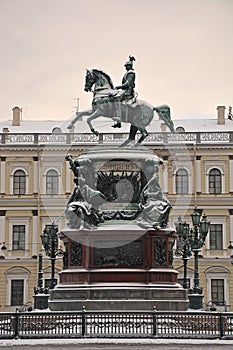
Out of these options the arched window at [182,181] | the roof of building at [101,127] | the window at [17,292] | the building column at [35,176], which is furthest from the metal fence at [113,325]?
the roof of building at [101,127]

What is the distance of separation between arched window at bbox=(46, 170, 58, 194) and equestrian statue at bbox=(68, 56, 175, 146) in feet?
113

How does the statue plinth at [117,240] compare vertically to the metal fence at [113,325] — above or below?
above

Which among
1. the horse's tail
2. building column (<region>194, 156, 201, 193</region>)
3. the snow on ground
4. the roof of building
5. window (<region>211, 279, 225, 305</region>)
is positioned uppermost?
the roof of building

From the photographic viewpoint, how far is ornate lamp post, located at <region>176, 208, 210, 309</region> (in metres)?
30.6

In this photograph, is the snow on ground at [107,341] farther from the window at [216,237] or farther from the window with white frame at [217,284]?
the window at [216,237]

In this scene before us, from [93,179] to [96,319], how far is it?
7.27 metres

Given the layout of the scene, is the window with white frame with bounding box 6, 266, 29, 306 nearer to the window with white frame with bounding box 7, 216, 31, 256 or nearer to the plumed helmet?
the window with white frame with bounding box 7, 216, 31, 256

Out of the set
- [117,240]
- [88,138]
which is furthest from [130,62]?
[88,138]

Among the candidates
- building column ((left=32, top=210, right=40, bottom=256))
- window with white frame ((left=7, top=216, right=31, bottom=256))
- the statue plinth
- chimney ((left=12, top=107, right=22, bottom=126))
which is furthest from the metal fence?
chimney ((left=12, top=107, right=22, bottom=126))

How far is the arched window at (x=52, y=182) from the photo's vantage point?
65375 millimetres

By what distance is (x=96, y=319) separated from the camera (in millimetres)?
23500

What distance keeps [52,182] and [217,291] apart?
14.2m

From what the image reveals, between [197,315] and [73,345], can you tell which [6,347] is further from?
[197,315]

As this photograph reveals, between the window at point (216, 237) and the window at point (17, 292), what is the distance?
44.7 ft
